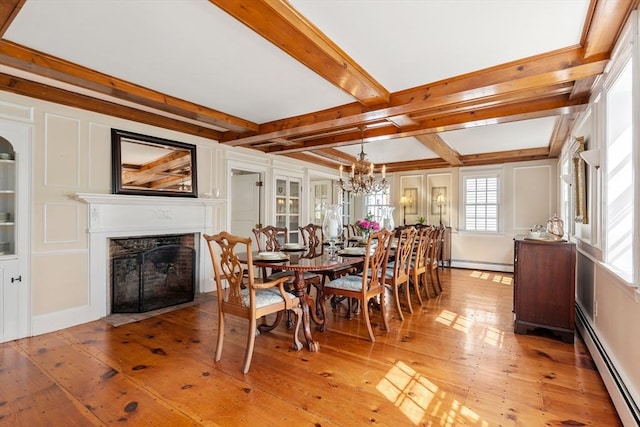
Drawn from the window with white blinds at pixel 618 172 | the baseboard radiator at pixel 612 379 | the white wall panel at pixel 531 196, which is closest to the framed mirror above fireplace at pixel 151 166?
the window with white blinds at pixel 618 172

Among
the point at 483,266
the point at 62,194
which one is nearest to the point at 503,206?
the point at 483,266

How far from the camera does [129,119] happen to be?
150 inches

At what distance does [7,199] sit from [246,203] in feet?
10.8

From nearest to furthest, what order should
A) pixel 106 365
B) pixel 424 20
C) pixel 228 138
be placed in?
pixel 424 20 < pixel 106 365 < pixel 228 138

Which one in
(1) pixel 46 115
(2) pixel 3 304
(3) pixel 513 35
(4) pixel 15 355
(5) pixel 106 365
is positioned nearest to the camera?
(3) pixel 513 35

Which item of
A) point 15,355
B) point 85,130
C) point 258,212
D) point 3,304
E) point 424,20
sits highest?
point 424,20

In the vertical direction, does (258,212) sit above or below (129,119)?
below

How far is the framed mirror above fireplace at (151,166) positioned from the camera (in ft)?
12.3

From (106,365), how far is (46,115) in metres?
2.53

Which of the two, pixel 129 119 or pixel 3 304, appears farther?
pixel 129 119

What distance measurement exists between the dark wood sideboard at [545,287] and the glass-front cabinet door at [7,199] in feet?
16.3

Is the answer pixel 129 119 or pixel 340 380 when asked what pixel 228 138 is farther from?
pixel 340 380

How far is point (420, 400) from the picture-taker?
80.2 inches

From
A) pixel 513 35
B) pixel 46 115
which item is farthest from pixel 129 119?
pixel 513 35
